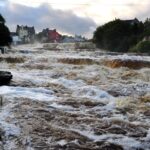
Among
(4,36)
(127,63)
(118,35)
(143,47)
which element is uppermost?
(4,36)

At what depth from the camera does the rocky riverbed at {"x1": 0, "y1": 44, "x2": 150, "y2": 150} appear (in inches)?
483

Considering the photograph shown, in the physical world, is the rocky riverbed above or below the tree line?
below

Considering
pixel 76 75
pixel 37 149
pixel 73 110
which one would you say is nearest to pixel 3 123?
pixel 37 149

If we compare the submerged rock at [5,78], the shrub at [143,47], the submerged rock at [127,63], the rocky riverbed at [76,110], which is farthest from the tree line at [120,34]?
the submerged rock at [5,78]

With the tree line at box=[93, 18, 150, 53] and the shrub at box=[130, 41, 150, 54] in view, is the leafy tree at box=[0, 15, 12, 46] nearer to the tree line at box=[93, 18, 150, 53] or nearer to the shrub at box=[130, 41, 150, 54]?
the shrub at box=[130, 41, 150, 54]

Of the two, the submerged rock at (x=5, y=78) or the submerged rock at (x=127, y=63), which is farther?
the submerged rock at (x=127, y=63)

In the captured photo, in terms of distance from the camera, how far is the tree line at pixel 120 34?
6381cm

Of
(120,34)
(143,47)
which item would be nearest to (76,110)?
(143,47)

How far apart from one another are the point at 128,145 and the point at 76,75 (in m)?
14.7

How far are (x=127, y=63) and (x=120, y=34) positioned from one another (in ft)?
123

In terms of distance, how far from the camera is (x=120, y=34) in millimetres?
68562

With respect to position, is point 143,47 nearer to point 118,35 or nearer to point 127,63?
point 118,35

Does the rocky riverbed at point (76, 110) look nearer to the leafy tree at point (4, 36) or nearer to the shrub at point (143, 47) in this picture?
the leafy tree at point (4, 36)

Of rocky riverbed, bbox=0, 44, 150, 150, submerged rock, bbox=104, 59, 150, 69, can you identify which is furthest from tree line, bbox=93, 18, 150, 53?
rocky riverbed, bbox=0, 44, 150, 150
